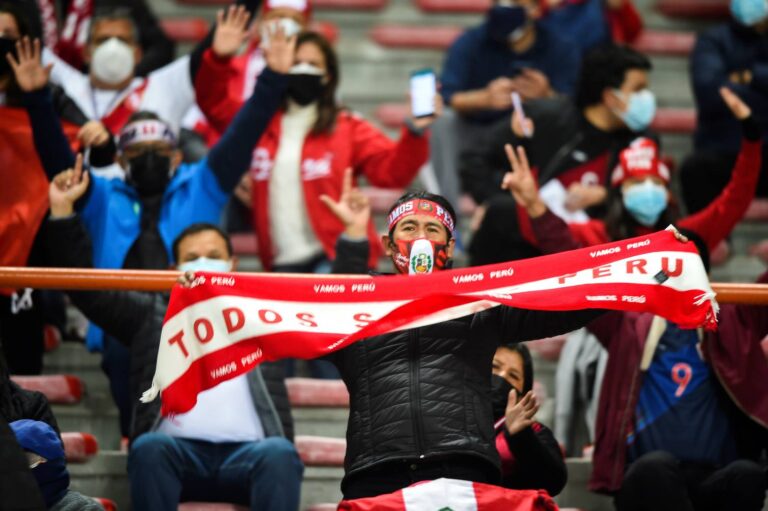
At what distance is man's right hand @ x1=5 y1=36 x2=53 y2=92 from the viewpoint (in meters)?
6.86

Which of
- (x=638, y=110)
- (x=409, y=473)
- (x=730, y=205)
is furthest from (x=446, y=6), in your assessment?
(x=409, y=473)

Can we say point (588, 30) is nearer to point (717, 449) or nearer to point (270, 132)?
point (270, 132)

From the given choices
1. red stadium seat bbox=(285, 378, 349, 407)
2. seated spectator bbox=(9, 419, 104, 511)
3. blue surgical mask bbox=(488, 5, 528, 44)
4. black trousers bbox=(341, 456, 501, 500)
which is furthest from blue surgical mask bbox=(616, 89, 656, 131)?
seated spectator bbox=(9, 419, 104, 511)

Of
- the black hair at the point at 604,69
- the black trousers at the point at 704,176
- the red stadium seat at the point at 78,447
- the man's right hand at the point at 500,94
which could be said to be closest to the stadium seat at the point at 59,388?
the red stadium seat at the point at 78,447

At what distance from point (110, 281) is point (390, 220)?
3.35 feet

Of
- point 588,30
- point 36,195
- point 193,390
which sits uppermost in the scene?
point 588,30

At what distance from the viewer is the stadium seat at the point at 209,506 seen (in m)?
5.83

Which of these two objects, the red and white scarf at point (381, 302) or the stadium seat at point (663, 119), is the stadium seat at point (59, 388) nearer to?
the red and white scarf at point (381, 302)

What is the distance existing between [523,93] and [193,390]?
12.4 feet

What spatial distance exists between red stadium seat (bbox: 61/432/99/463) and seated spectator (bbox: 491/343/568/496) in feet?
5.52

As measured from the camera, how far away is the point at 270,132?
7695 mm

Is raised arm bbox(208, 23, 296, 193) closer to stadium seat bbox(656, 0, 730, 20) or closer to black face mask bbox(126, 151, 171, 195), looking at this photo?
black face mask bbox(126, 151, 171, 195)

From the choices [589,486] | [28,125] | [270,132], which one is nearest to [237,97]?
[270,132]

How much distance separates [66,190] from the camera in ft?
21.0
